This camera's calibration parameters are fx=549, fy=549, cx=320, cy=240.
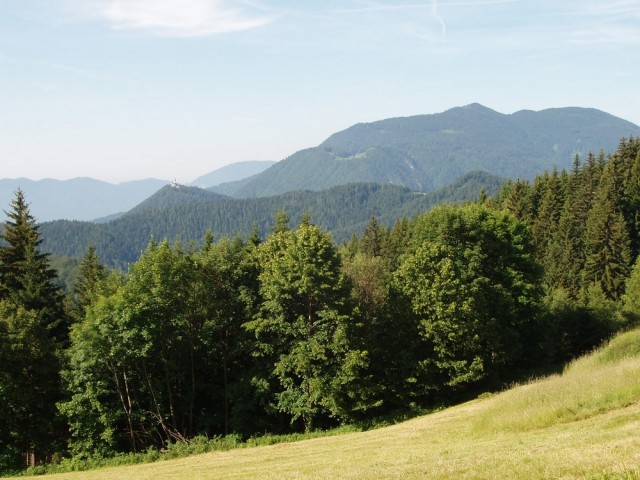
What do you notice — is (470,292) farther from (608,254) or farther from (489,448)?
(608,254)

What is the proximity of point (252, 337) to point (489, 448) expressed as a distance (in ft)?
66.4

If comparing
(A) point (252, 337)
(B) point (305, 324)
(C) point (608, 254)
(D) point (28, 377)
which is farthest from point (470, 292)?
(C) point (608, 254)

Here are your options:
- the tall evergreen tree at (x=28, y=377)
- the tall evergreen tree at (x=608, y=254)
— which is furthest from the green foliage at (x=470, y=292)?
the tall evergreen tree at (x=608, y=254)

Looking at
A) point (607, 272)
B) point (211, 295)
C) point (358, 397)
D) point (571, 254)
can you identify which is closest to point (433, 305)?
point (358, 397)

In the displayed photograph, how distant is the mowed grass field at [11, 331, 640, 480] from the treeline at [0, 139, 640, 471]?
552 centimetres

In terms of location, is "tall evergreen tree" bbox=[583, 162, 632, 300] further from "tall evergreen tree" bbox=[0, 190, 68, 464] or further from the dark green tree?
"tall evergreen tree" bbox=[0, 190, 68, 464]

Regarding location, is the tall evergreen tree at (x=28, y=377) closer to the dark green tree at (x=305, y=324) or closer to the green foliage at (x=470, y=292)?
the dark green tree at (x=305, y=324)

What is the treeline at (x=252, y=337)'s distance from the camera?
30.5 meters

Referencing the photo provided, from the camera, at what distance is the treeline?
3050cm

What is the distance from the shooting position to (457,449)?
17.0 m

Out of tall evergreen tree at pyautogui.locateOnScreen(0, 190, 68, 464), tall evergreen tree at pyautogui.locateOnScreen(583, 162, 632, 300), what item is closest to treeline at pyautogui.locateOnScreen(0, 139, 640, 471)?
tall evergreen tree at pyautogui.locateOnScreen(0, 190, 68, 464)

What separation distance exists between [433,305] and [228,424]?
14.6m

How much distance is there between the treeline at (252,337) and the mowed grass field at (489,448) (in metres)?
5.52

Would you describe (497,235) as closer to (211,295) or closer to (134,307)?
(211,295)
